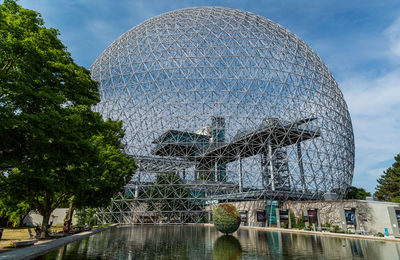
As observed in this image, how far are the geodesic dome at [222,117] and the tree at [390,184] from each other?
6118mm

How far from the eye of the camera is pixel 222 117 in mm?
29984

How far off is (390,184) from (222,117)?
27.9 m

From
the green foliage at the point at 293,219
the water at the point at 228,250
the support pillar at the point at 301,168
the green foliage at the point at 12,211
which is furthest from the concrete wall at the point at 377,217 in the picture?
the green foliage at the point at 12,211

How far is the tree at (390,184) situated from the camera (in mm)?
34938

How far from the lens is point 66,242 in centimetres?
1325

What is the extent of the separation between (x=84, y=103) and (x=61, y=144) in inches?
90.4

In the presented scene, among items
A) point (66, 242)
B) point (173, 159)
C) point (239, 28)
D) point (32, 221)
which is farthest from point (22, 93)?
point (32, 221)

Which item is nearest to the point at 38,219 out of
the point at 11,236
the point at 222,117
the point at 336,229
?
the point at 11,236

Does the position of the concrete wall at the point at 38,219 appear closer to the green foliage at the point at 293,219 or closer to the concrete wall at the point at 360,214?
the green foliage at the point at 293,219

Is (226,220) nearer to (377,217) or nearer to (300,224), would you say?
(300,224)

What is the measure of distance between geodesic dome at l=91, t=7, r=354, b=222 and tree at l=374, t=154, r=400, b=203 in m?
6.12

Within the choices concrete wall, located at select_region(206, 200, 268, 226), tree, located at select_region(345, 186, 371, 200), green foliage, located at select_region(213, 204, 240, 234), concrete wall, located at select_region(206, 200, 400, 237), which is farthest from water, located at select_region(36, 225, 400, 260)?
tree, located at select_region(345, 186, 371, 200)

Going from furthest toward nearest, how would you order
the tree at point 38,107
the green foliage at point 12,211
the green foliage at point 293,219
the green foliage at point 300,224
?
the green foliage at point 293,219, the green foliage at point 12,211, the green foliage at point 300,224, the tree at point 38,107

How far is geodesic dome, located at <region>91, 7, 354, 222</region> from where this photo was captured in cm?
2978
